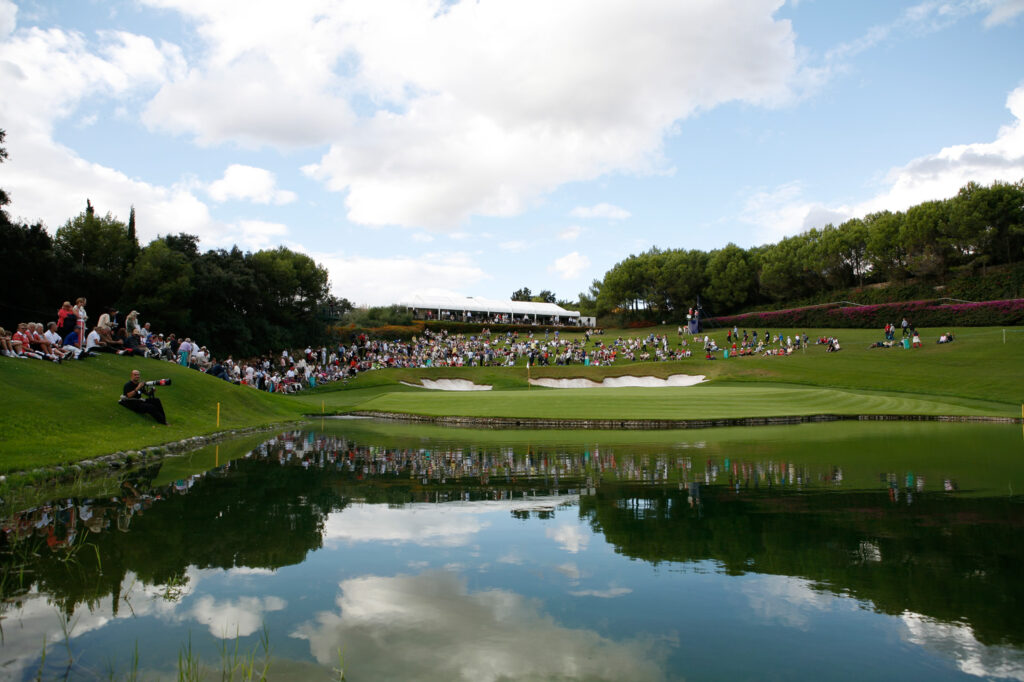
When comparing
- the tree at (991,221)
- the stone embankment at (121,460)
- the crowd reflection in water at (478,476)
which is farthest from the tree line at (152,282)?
the tree at (991,221)

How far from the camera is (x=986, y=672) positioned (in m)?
4.29

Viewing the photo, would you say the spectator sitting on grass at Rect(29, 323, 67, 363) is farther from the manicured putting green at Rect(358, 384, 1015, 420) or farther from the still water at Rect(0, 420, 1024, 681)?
the manicured putting green at Rect(358, 384, 1015, 420)

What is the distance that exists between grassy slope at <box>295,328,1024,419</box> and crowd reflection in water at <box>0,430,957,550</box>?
405 inches

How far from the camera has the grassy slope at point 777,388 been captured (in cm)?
2748

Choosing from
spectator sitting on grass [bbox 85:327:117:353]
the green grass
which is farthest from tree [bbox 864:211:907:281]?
spectator sitting on grass [bbox 85:327:117:353]

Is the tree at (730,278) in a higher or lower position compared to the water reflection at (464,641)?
higher

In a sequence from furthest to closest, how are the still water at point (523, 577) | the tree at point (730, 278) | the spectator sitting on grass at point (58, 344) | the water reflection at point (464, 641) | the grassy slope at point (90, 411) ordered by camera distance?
1. the tree at point (730, 278)
2. the spectator sitting on grass at point (58, 344)
3. the grassy slope at point (90, 411)
4. the still water at point (523, 577)
5. the water reflection at point (464, 641)

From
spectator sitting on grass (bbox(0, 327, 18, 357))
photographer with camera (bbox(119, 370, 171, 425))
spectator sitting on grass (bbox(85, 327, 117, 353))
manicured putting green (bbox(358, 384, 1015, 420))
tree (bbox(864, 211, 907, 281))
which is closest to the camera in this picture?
spectator sitting on grass (bbox(0, 327, 18, 357))

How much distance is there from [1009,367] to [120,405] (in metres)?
43.0

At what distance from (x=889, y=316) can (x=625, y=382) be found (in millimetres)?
35177

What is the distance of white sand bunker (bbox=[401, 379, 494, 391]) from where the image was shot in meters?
45.3

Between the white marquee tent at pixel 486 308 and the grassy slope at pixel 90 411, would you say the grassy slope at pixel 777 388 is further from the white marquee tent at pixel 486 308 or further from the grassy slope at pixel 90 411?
the white marquee tent at pixel 486 308

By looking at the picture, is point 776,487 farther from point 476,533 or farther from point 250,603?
point 250,603

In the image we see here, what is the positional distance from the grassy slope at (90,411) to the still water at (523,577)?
6.07 feet
